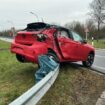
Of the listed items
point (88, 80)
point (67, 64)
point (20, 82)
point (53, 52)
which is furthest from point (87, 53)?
point (20, 82)

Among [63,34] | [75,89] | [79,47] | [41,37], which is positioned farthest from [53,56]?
[75,89]

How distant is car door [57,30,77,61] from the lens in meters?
12.6

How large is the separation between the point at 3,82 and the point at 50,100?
9.20 ft

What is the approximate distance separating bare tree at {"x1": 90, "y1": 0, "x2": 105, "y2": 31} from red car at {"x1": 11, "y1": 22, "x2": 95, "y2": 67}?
64.6 meters

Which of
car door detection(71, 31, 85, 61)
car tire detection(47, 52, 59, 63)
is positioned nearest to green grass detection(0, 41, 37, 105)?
car tire detection(47, 52, 59, 63)

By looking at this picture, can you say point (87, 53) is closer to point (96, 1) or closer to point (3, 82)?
point (3, 82)

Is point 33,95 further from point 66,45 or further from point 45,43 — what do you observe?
point 66,45

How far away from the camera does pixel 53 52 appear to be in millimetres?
12094

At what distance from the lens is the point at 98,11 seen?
3093 inches

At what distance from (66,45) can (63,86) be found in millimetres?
3364

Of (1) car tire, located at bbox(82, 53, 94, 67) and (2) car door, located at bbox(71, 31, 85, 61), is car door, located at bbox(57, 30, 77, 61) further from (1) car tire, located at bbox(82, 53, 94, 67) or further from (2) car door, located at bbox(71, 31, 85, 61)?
(1) car tire, located at bbox(82, 53, 94, 67)

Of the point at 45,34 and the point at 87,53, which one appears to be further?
the point at 87,53

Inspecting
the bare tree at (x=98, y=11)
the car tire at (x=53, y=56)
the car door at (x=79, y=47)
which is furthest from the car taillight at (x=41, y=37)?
the bare tree at (x=98, y=11)

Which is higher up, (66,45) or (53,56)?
(66,45)
